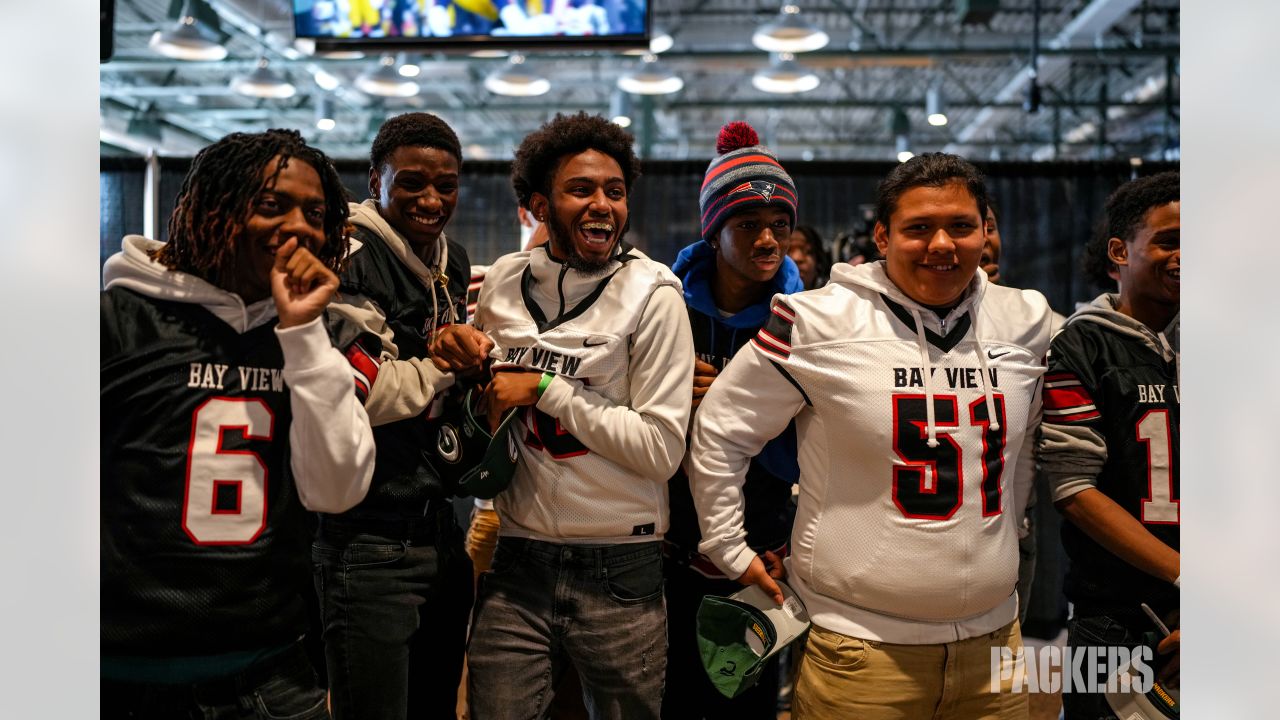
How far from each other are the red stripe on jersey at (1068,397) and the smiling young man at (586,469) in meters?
0.83

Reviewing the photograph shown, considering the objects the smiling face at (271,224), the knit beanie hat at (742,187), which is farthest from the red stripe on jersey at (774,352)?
the smiling face at (271,224)

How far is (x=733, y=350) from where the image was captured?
237 cm

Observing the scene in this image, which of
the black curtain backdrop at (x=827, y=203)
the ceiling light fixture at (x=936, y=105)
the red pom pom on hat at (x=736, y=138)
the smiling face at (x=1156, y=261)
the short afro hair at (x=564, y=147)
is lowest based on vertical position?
the smiling face at (x=1156, y=261)

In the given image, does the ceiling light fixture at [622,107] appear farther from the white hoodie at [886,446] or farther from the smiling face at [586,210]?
the white hoodie at [886,446]

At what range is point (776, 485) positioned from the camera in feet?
7.77

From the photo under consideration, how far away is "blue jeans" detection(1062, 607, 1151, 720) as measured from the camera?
6.73ft

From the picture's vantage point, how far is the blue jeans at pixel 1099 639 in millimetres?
2053

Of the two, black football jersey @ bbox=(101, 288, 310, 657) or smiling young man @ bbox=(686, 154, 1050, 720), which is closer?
black football jersey @ bbox=(101, 288, 310, 657)

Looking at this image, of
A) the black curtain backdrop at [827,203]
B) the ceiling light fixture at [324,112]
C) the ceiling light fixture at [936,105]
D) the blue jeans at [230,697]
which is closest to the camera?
the blue jeans at [230,697]

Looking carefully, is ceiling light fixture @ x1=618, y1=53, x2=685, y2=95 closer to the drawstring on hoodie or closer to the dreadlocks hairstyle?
the drawstring on hoodie

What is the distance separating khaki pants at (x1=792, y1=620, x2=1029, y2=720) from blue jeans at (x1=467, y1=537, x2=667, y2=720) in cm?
36

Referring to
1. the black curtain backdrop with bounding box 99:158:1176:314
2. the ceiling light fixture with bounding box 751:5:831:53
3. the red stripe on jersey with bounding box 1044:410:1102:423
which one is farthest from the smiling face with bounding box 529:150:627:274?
the ceiling light fixture with bounding box 751:5:831:53
